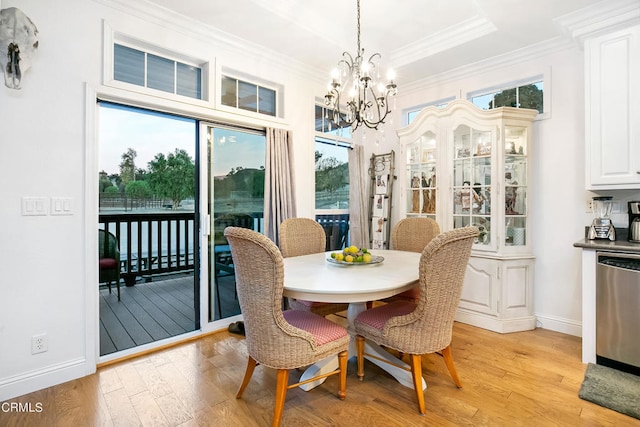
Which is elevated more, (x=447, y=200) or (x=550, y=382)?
(x=447, y=200)

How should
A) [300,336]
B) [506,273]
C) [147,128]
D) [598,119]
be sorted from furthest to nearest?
[147,128] < [506,273] < [598,119] < [300,336]

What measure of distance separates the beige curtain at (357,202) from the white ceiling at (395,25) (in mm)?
1232

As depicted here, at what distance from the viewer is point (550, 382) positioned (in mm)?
2168

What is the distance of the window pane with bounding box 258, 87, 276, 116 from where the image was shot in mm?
3410

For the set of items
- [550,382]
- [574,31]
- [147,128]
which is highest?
[574,31]

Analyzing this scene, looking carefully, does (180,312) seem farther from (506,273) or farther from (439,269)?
(506,273)

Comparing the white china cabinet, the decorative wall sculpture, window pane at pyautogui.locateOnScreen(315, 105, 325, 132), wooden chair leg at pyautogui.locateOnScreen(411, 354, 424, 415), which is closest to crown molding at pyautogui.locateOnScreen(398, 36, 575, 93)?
the white china cabinet

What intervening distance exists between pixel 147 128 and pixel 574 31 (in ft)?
14.7

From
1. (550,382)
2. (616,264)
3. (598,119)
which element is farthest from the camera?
(598,119)

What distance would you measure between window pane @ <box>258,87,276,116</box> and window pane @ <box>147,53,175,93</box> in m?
0.89

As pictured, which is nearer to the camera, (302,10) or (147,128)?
(302,10)

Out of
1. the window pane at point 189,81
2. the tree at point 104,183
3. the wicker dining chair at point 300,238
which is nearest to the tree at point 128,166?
the tree at point 104,183

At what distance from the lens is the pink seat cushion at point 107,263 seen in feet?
12.0

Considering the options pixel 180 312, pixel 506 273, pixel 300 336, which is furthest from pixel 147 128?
pixel 506 273
